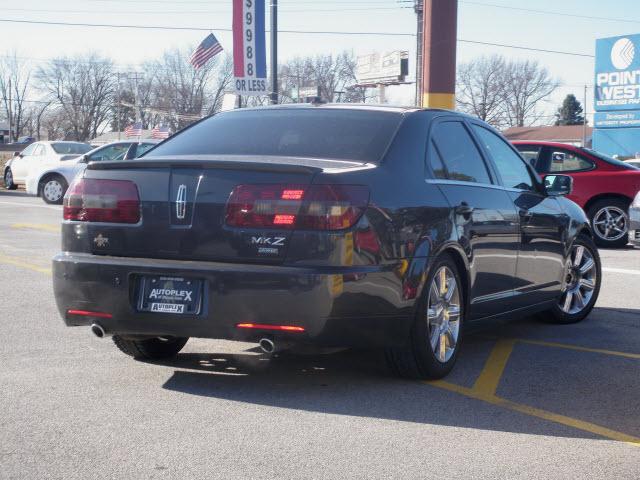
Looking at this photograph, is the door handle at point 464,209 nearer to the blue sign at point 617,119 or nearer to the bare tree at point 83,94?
the blue sign at point 617,119

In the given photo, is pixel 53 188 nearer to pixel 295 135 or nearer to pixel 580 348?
pixel 580 348

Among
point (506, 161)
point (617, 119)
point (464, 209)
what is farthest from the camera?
point (617, 119)

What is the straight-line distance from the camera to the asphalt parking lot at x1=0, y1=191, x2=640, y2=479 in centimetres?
401

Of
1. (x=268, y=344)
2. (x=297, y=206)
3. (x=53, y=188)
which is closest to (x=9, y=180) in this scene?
(x=53, y=188)

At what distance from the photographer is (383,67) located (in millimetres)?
63219

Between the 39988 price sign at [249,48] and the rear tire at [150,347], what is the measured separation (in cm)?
1876

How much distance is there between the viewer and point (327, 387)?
5.38m

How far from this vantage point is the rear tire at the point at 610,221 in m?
14.3

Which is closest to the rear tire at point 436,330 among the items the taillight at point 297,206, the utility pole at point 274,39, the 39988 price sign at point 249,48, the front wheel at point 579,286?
the taillight at point 297,206

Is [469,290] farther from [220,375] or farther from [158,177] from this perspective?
[158,177]

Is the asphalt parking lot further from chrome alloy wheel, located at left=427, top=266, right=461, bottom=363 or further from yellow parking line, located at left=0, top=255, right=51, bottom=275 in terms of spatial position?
yellow parking line, located at left=0, top=255, right=51, bottom=275

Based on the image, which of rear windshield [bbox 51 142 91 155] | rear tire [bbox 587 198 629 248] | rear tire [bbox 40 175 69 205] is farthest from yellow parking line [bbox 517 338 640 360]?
rear windshield [bbox 51 142 91 155]

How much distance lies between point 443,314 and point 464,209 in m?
0.64

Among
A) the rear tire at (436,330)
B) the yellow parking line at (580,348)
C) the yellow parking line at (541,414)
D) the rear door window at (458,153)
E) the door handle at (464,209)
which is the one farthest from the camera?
the yellow parking line at (580,348)
